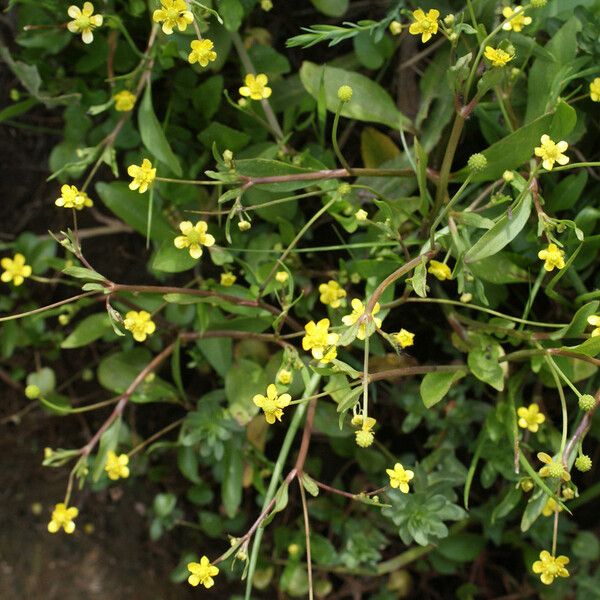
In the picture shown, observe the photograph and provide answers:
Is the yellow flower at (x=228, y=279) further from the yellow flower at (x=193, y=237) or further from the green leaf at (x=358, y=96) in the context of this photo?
the green leaf at (x=358, y=96)

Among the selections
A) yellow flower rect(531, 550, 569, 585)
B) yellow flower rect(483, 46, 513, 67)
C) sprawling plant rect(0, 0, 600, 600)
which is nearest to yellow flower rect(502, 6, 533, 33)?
sprawling plant rect(0, 0, 600, 600)

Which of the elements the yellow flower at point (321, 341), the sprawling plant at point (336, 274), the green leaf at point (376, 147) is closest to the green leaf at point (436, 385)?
the sprawling plant at point (336, 274)

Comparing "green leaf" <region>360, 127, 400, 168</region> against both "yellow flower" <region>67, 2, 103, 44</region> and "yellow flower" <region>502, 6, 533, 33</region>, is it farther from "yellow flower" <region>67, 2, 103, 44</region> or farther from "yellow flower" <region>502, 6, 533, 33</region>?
"yellow flower" <region>67, 2, 103, 44</region>

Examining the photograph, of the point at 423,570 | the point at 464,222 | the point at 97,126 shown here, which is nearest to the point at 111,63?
the point at 97,126

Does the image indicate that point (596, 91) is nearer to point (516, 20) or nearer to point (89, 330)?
point (516, 20)

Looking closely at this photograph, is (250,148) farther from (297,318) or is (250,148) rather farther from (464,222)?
(464,222)

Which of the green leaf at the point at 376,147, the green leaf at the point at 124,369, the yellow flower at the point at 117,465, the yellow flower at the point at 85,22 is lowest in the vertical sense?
the green leaf at the point at 124,369
